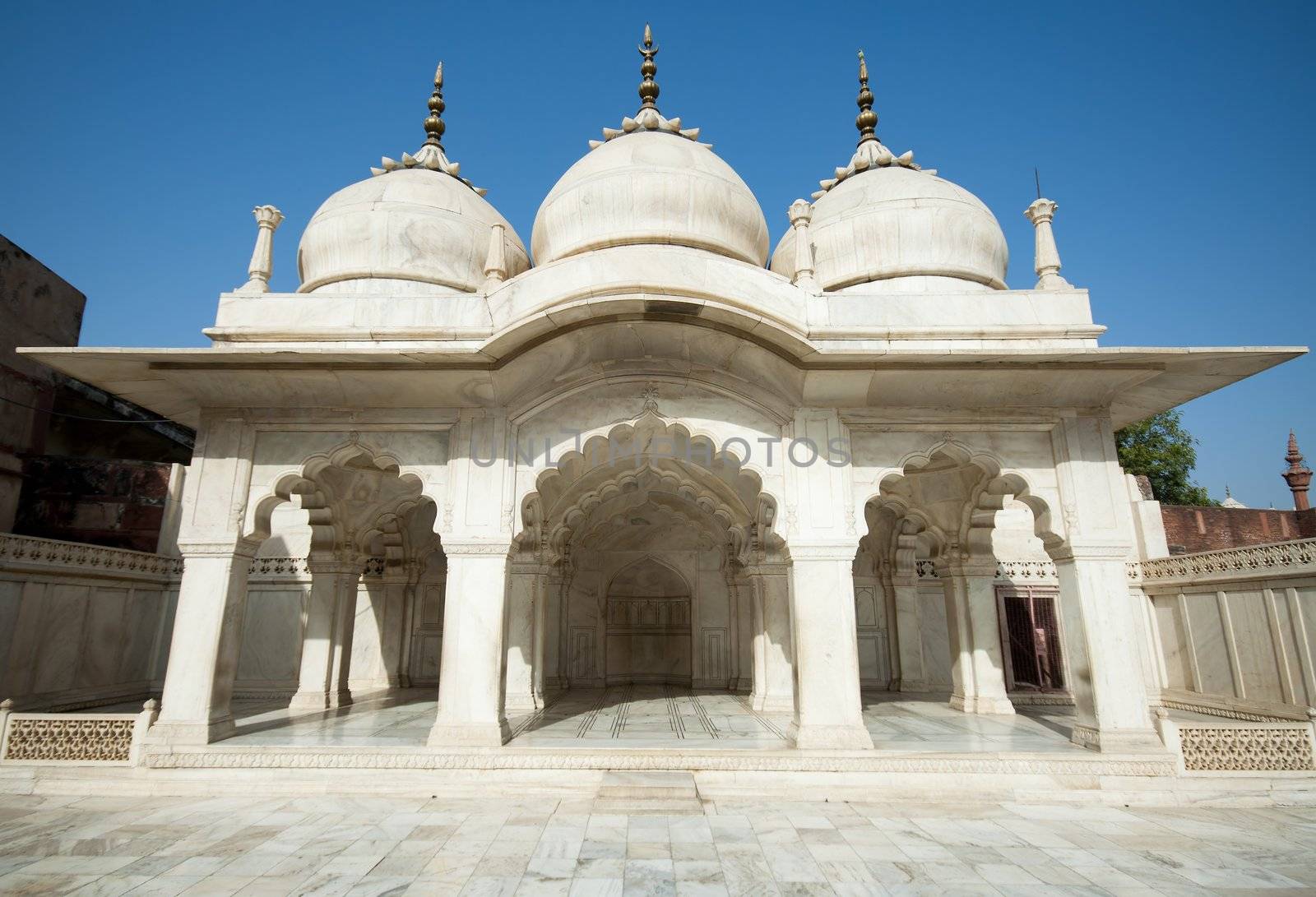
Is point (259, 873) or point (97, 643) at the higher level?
point (97, 643)

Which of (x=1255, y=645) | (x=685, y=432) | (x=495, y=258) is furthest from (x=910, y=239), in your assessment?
(x=1255, y=645)

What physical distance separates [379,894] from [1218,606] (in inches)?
471

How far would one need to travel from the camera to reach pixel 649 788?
646cm

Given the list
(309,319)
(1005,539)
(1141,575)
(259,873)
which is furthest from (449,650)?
(1141,575)

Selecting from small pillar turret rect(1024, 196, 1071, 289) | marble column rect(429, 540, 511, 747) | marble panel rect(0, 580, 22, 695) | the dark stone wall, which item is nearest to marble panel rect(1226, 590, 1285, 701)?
small pillar turret rect(1024, 196, 1071, 289)

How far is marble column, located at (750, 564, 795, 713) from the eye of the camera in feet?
34.9

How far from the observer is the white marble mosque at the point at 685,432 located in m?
7.47

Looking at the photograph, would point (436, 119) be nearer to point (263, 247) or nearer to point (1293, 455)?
point (263, 247)

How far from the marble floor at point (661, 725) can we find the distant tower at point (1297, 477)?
78.2 feet

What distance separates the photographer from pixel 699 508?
13.2 meters

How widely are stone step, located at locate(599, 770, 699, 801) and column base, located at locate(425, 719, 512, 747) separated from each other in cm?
140

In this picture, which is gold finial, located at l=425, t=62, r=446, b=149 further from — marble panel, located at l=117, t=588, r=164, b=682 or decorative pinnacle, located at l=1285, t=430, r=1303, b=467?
decorative pinnacle, located at l=1285, t=430, r=1303, b=467

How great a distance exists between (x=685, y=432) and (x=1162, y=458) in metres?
27.1

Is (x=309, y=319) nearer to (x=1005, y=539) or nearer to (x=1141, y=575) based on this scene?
(x=1005, y=539)
